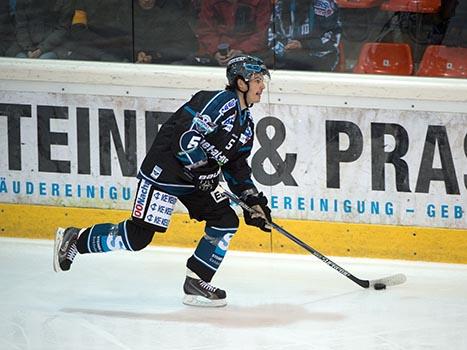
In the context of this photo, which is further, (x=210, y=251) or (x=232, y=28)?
(x=232, y=28)

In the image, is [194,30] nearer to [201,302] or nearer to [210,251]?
[210,251]

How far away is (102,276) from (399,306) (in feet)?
4.90

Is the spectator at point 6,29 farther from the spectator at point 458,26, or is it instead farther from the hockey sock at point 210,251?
the spectator at point 458,26

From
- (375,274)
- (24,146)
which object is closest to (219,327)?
(375,274)

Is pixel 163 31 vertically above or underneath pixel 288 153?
above

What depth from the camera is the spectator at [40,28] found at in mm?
6707

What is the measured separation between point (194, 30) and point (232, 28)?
0.21m

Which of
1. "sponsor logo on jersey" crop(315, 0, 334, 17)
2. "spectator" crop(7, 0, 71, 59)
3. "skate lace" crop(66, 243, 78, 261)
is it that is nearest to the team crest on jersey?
"skate lace" crop(66, 243, 78, 261)

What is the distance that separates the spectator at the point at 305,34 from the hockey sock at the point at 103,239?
1.59 m

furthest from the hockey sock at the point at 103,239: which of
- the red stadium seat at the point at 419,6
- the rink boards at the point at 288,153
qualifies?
the red stadium seat at the point at 419,6

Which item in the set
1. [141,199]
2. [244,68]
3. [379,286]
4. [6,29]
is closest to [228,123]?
[244,68]

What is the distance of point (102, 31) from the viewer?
666cm

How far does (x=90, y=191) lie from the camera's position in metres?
6.64

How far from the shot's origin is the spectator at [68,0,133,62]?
663cm
